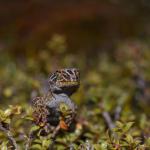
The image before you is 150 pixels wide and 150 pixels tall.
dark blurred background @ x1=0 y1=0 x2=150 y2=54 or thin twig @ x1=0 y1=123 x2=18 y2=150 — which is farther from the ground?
dark blurred background @ x1=0 y1=0 x2=150 y2=54

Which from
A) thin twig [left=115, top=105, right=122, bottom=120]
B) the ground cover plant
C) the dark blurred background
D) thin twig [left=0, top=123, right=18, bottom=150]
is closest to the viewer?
thin twig [left=0, top=123, right=18, bottom=150]

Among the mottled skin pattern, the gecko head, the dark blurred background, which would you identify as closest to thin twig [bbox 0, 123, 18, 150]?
the mottled skin pattern

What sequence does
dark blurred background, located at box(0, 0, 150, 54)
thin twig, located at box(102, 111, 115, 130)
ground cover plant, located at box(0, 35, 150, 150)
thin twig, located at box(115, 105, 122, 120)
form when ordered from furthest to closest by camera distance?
dark blurred background, located at box(0, 0, 150, 54)
thin twig, located at box(115, 105, 122, 120)
thin twig, located at box(102, 111, 115, 130)
ground cover plant, located at box(0, 35, 150, 150)

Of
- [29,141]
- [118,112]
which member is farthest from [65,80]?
[118,112]

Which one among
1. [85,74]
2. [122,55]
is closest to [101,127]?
[85,74]

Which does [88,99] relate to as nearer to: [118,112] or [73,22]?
[118,112]

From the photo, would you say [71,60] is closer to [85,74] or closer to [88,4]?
[85,74]

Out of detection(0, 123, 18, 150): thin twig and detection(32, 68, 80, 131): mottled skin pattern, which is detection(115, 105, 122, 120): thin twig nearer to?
detection(32, 68, 80, 131): mottled skin pattern

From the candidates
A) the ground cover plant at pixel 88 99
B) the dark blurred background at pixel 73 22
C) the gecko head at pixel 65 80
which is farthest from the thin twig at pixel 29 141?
the dark blurred background at pixel 73 22
